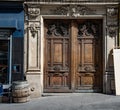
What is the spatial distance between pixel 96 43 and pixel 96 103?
3.20 metres

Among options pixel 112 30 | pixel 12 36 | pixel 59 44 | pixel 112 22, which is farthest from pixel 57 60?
pixel 112 22

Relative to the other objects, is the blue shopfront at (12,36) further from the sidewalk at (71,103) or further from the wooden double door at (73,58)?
the sidewalk at (71,103)

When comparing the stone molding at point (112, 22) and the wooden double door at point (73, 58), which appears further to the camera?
the wooden double door at point (73, 58)

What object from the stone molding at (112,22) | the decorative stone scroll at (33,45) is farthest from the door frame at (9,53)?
the stone molding at (112,22)

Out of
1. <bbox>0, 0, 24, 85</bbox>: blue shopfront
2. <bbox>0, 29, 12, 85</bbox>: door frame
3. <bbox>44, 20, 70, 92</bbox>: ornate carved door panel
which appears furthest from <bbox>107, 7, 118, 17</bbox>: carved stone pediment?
<bbox>0, 29, 12, 85</bbox>: door frame

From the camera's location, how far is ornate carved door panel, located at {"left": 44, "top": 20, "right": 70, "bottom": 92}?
1449cm

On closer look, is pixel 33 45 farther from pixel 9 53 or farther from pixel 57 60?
pixel 57 60

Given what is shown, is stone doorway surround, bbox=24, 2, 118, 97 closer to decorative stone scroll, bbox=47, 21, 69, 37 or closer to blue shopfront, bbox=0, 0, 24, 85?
blue shopfront, bbox=0, 0, 24, 85

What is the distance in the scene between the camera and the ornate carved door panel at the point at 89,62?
47.6 feet

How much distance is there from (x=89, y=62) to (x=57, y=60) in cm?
128

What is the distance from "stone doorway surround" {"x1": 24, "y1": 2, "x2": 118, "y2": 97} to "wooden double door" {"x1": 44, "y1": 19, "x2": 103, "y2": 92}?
A: 0.39 meters

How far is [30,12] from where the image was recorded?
14102mm

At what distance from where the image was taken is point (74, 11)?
14.2 m

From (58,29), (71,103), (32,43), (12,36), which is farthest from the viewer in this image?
(58,29)
